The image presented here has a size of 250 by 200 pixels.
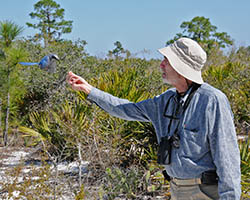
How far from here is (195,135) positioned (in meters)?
1.98

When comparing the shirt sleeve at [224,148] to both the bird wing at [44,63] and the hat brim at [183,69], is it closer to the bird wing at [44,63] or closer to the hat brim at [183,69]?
the hat brim at [183,69]

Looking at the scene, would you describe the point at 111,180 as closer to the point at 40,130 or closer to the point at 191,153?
the point at 40,130

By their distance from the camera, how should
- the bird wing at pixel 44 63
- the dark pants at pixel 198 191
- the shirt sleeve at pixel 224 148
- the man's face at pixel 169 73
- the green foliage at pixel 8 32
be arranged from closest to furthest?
the shirt sleeve at pixel 224 148, the dark pants at pixel 198 191, the man's face at pixel 169 73, the bird wing at pixel 44 63, the green foliage at pixel 8 32

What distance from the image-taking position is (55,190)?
3.57m

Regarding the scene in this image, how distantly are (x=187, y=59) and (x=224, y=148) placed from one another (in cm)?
52

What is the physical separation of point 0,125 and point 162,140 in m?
5.88

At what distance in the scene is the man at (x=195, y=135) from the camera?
191cm

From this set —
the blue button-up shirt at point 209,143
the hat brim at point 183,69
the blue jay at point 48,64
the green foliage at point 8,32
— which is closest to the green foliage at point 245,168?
the blue button-up shirt at point 209,143

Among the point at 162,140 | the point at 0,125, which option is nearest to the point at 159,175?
the point at 162,140

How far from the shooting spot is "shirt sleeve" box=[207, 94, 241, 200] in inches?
73.8

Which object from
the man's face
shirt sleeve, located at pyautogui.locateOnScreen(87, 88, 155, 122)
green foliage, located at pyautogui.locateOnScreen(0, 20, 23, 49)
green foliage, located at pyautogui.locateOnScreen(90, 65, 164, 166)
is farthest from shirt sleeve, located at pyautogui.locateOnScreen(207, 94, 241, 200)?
green foliage, located at pyautogui.locateOnScreen(0, 20, 23, 49)

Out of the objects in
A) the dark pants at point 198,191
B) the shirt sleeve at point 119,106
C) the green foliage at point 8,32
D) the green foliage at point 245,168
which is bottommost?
the green foliage at point 245,168

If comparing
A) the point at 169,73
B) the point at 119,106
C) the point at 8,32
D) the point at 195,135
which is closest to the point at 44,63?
the point at 119,106

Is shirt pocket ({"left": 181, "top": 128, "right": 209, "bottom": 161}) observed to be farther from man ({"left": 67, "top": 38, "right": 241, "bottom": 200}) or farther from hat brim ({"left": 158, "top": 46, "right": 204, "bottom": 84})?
hat brim ({"left": 158, "top": 46, "right": 204, "bottom": 84})
